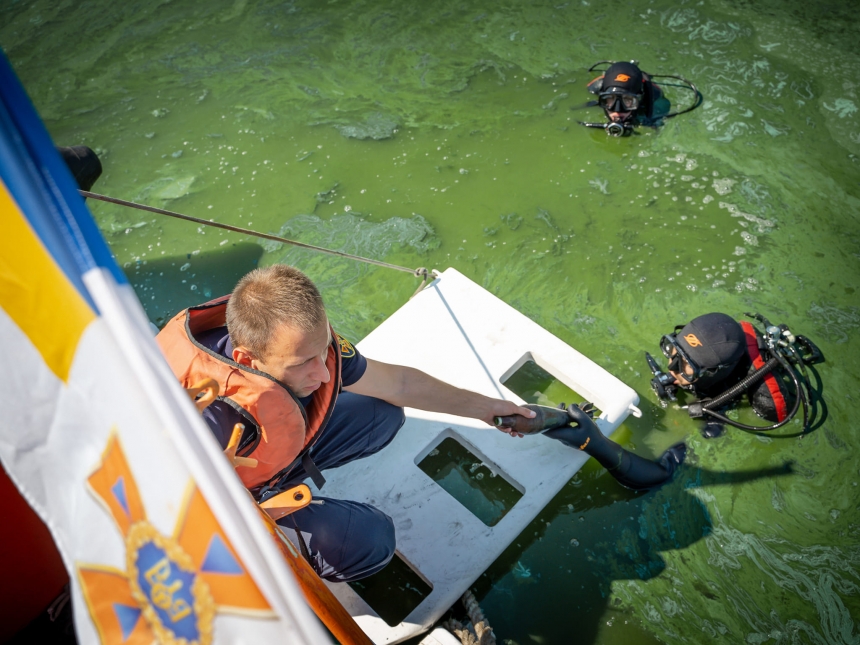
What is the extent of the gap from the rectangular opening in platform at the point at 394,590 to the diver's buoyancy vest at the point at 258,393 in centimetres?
78

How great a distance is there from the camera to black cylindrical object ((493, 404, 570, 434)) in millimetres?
2123

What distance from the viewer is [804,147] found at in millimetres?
3646

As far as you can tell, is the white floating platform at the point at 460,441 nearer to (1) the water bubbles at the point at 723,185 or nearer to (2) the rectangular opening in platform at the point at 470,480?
(2) the rectangular opening in platform at the point at 470,480

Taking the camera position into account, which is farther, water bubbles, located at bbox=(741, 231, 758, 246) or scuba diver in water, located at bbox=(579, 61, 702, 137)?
scuba diver in water, located at bbox=(579, 61, 702, 137)

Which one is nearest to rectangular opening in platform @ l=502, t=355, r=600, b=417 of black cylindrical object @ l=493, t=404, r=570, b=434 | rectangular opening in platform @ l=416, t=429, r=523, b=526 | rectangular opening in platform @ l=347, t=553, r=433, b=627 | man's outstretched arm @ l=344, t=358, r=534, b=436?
rectangular opening in platform @ l=416, t=429, r=523, b=526

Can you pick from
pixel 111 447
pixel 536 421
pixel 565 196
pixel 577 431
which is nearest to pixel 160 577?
pixel 111 447

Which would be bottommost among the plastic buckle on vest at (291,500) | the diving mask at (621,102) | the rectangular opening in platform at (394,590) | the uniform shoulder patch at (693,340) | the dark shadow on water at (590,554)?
the dark shadow on water at (590,554)

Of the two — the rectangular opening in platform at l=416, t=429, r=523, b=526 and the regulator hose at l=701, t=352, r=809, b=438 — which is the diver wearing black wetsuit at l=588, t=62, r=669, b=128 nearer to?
the regulator hose at l=701, t=352, r=809, b=438

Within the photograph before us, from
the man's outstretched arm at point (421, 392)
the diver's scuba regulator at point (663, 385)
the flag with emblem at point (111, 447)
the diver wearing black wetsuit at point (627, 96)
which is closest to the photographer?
the flag with emblem at point (111, 447)

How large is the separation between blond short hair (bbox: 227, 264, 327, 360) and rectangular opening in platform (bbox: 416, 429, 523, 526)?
1.13m

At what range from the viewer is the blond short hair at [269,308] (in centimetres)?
156

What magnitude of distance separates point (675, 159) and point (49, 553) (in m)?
3.66

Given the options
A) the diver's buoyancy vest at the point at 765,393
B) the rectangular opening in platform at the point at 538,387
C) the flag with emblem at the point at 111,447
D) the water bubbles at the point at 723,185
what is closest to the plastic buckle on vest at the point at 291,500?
the flag with emblem at the point at 111,447

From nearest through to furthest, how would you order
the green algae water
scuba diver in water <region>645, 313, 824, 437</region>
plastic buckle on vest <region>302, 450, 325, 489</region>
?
plastic buckle on vest <region>302, 450, 325, 489</region> → the green algae water → scuba diver in water <region>645, 313, 824, 437</region>
